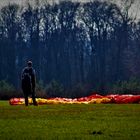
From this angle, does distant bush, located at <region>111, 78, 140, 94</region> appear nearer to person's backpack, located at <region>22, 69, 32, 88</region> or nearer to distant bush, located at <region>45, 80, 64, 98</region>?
distant bush, located at <region>45, 80, 64, 98</region>

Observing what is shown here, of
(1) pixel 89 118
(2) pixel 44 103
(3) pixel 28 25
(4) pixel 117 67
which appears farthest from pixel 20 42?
(1) pixel 89 118

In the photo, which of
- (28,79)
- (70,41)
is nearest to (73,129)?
(28,79)

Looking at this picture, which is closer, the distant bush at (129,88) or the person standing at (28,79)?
the person standing at (28,79)

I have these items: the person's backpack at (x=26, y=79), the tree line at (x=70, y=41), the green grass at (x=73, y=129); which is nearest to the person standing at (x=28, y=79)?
the person's backpack at (x=26, y=79)

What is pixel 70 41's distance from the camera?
7088cm

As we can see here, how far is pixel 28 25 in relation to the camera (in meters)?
68.6

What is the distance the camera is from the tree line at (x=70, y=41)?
6638 cm

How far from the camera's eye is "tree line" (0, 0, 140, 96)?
6638 cm

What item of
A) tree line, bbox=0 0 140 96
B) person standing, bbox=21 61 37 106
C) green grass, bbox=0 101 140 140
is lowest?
green grass, bbox=0 101 140 140

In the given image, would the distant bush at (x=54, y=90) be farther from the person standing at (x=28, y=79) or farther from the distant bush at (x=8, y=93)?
the person standing at (x=28, y=79)

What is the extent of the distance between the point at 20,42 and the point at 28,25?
391cm

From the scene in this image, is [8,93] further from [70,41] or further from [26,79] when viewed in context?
[70,41]

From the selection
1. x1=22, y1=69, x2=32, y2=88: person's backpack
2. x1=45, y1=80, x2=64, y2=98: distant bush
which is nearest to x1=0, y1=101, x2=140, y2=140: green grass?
x1=22, y1=69, x2=32, y2=88: person's backpack

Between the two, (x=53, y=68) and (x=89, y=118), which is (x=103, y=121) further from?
(x=53, y=68)
